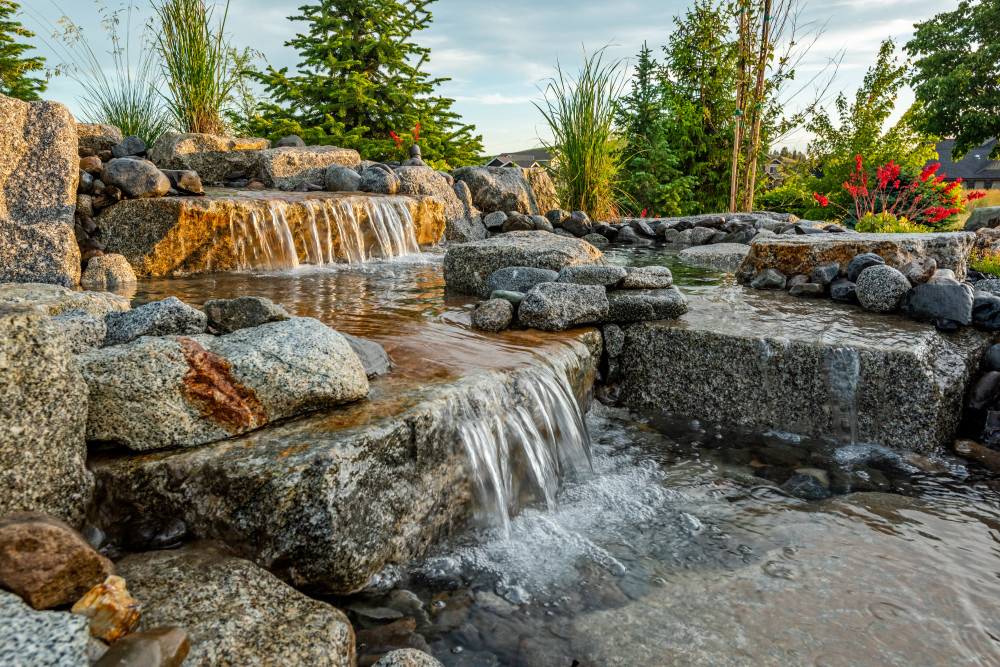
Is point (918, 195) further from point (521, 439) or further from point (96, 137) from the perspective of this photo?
point (96, 137)

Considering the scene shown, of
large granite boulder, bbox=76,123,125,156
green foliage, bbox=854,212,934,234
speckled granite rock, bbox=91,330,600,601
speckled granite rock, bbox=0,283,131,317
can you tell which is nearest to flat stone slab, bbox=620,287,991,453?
speckled granite rock, bbox=91,330,600,601

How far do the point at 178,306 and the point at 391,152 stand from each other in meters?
9.21

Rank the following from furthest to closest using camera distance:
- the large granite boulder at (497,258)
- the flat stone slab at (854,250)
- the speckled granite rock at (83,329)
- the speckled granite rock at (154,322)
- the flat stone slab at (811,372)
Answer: the large granite boulder at (497,258), the flat stone slab at (854,250), the flat stone slab at (811,372), the speckled granite rock at (154,322), the speckled granite rock at (83,329)

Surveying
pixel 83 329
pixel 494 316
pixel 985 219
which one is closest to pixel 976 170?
pixel 985 219

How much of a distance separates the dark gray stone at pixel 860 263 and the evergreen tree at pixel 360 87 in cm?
859

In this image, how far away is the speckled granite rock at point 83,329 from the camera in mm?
2518

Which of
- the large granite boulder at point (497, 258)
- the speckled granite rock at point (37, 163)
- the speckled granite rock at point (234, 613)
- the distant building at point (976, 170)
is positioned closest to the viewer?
the speckled granite rock at point (234, 613)

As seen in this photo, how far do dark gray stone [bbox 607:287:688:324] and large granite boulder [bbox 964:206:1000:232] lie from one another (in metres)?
11.3

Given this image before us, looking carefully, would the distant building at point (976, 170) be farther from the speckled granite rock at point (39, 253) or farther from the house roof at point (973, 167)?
the speckled granite rock at point (39, 253)

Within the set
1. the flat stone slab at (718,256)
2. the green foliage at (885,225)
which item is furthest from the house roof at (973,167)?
the flat stone slab at (718,256)

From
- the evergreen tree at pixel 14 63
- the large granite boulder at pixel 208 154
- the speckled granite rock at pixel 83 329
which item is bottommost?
the speckled granite rock at pixel 83 329

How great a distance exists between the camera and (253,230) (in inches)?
246

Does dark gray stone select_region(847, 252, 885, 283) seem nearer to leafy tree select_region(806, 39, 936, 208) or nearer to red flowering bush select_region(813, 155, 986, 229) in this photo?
red flowering bush select_region(813, 155, 986, 229)

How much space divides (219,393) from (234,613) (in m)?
0.83
